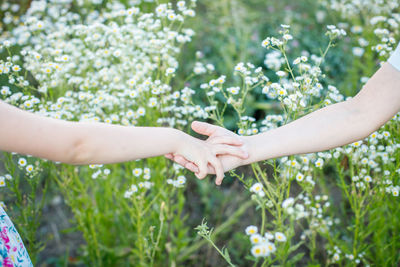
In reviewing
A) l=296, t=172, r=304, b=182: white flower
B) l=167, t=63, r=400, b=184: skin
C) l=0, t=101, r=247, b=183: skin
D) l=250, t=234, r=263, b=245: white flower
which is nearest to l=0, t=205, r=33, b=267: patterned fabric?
l=0, t=101, r=247, b=183: skin

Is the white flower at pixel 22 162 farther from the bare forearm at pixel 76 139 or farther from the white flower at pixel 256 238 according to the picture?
the white flower at pixel 256 238

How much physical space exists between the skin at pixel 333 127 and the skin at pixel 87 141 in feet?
0.26

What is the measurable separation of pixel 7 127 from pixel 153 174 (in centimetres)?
94

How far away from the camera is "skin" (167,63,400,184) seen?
1.15 metres

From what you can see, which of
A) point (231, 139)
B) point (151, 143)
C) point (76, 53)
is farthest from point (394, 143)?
point (76, 53)

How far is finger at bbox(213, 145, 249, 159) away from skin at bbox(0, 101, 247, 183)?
5cm

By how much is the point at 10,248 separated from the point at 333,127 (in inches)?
37.5

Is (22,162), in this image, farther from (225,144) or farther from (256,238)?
(256,238)

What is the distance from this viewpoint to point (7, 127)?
2.80ft

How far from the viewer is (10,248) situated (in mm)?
1004

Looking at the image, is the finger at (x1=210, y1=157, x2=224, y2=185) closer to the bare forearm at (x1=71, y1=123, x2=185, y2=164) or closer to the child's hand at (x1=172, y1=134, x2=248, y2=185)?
the child's hand at (x1=172, y1=134, x2=248, y2=185)

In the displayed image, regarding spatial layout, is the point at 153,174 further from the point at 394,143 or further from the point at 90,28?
the point at 394,143

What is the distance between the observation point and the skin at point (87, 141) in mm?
869

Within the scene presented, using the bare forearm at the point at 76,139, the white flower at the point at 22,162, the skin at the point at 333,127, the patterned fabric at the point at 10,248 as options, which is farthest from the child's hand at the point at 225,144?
the white flower at the point at 22,162
